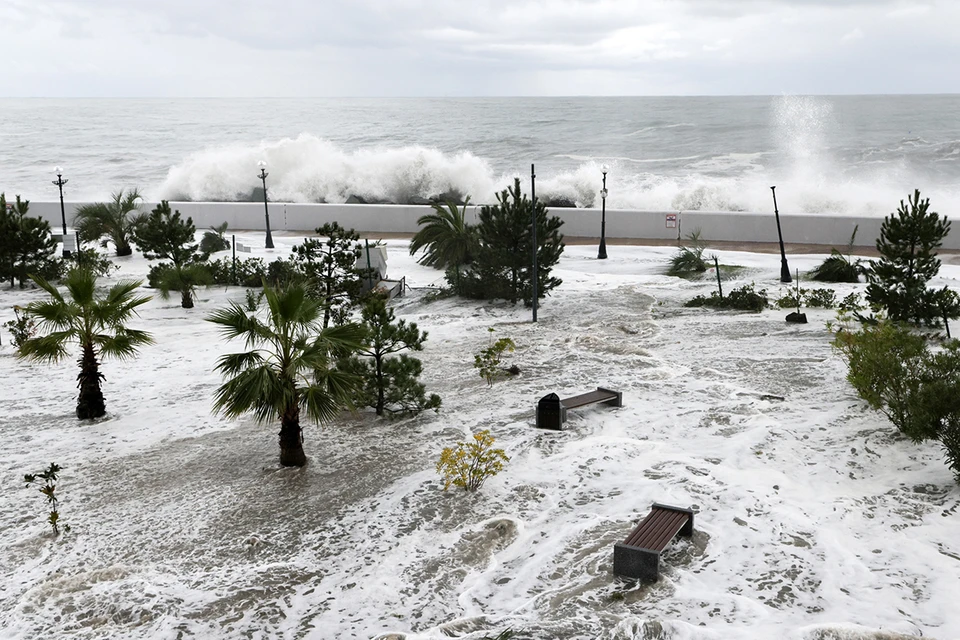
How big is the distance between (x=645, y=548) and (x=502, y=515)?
2.14m

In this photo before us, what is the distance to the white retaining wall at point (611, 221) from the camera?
3097cm

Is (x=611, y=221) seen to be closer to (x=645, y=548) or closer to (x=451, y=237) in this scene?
(x=451, y=237)

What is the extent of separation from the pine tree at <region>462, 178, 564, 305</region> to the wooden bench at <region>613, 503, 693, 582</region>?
12.5 meters

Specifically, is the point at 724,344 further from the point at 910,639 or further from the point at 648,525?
the point at 910,639

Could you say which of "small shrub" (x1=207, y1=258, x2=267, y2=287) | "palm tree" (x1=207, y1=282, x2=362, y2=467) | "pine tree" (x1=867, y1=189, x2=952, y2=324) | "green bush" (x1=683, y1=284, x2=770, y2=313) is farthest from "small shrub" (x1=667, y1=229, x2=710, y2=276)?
"palm tree" (x1=207, y1=282, x2=362, y2=467)

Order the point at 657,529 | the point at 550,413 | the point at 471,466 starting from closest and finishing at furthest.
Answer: the point at 657,529, the point at 471,466, the point at 550,413

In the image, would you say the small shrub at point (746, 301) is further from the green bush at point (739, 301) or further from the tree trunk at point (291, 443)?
the tree trunk at point (291, 443)

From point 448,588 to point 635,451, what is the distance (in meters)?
4.06

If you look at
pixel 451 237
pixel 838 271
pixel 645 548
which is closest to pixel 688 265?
pixel 838 271

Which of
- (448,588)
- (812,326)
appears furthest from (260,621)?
(812,326)

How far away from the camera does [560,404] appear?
40.8 feet

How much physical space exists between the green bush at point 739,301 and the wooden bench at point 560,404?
307 inches

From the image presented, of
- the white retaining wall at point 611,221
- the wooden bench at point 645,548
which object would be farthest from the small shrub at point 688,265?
the wooden bench at point 645,548

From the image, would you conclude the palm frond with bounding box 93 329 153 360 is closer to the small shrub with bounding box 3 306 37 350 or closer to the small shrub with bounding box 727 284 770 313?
the small shrub with bounding box 3 306 37 350
